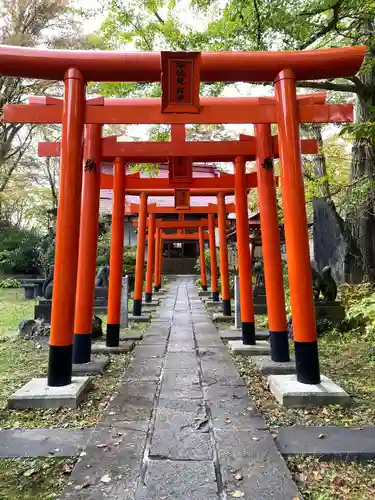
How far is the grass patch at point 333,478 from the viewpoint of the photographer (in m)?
2.22

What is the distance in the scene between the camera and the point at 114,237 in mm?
6086

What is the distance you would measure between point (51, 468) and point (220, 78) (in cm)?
416

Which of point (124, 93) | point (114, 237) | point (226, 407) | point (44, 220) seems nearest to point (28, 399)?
point (226, 407)

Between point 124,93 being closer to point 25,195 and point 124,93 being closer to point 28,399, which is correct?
point 28,399

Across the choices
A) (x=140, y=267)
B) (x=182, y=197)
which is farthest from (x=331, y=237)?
(x=140, y=267)

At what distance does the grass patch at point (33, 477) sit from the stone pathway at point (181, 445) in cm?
12

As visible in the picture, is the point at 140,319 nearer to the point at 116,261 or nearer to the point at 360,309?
the point at 116,261

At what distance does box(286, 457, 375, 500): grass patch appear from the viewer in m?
2.22

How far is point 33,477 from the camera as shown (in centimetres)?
239

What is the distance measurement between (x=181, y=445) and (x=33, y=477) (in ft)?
3.31

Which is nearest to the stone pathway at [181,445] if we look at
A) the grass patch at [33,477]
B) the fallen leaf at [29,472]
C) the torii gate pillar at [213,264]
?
the grass patch at [33,477]

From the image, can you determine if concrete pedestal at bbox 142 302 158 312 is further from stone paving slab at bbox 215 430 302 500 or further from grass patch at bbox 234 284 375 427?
stone paving slab at bbox 215 430 302 500

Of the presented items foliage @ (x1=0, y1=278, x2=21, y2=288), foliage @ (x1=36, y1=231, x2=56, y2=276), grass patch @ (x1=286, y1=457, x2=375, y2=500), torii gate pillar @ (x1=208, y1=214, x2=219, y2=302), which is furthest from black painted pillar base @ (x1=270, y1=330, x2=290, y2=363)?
foliage @ (x1=0, y1=278, x2=21, y2=288)

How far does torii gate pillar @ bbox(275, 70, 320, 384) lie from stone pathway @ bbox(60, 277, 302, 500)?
2.58 feet
